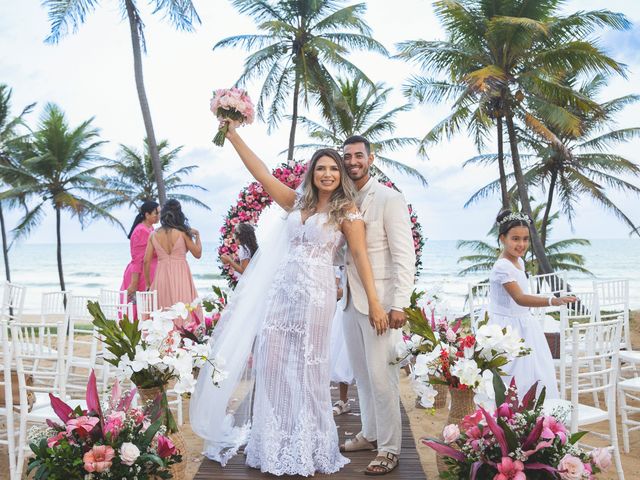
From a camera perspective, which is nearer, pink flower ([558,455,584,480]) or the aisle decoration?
pink flower ([558,455,584,480])

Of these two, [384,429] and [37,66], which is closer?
[384,429]

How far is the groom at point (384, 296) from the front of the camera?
397 cm

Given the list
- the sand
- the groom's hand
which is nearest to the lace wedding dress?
the groom's hand

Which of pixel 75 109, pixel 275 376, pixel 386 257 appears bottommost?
pixel 275 376

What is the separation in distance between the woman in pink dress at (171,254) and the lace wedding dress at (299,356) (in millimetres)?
3585

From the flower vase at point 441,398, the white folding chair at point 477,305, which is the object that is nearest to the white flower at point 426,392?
the white folding chair at point 477,305

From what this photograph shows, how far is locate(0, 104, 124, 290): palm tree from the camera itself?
20266mm

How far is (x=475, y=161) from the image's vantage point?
24875 millimetres

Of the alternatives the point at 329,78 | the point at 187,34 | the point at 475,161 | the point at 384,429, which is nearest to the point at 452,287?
the point at 475,161

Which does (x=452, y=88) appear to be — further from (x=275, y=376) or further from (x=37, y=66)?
(x=37, y=66)

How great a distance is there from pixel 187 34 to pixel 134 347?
1260cm

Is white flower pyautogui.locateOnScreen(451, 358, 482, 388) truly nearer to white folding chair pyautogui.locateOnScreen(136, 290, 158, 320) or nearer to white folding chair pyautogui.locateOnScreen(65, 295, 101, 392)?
white folding chair pyautogui.locateOnScreen(65, 295, 101, 392)

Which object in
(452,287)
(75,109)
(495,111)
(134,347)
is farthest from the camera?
(75,109)

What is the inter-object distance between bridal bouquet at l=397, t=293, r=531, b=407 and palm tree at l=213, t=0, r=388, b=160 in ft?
52.9
